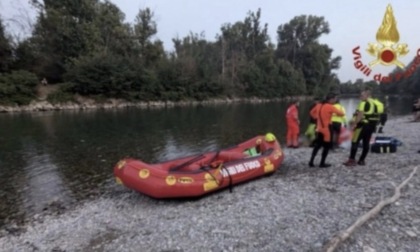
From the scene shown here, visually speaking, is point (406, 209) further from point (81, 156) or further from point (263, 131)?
point (263, 131)

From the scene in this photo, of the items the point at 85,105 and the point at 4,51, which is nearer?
the point at 4,51

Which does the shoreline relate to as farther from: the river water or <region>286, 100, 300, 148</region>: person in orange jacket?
<region>286, 100, 300, 148</region>: person in orange jacket

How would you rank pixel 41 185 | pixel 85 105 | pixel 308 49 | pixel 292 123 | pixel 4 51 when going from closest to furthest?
1. pixel 41 185
2. pixel 292 123
3. pixel 4 51
4. pixel 85 105
5. pixel 308 49

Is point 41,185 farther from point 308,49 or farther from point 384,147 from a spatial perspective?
point 308,49

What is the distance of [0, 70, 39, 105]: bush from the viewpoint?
125ft

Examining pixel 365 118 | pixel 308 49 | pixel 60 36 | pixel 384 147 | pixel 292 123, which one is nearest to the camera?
pixel 365 118

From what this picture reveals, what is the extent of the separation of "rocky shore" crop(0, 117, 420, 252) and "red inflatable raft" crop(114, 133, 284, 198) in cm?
26

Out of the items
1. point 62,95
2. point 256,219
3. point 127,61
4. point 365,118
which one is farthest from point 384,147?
point 127,61

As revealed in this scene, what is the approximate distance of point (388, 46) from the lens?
1227 centimetres

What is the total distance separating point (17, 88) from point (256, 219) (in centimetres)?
3960

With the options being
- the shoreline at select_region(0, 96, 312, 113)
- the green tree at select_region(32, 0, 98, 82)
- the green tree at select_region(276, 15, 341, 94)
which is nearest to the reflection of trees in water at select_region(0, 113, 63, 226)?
the shoreline at select_region(0, 96, 312, 113)

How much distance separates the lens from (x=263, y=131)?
893 inches

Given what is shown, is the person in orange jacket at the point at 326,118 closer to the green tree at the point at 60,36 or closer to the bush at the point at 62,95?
the bush at the point at 62,95

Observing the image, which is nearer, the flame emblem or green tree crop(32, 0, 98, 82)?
the flame emblem
